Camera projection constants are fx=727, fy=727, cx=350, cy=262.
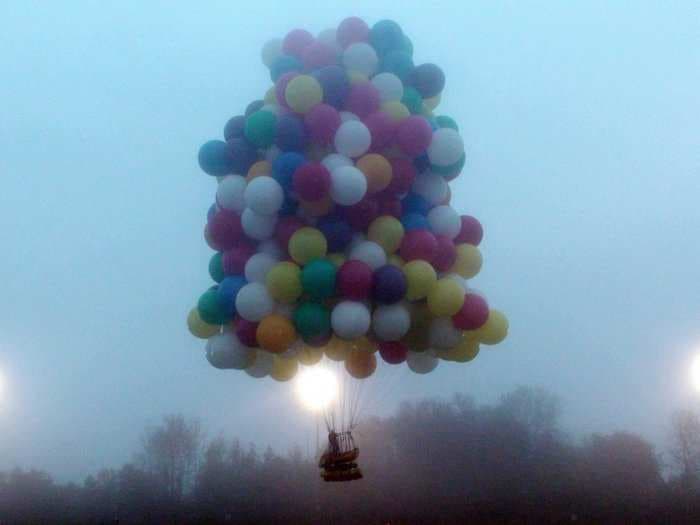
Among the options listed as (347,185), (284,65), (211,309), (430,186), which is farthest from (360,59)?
(211,309)

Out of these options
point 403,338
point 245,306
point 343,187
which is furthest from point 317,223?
point 403,338

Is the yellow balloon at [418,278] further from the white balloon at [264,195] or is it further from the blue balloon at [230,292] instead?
the blue balloon at [230,292]

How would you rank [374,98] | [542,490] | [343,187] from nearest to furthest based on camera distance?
1. [343,187]
2. [374,98]
3. [542,490]

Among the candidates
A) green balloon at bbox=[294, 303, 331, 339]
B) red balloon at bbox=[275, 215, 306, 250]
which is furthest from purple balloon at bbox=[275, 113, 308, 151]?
green balloon at bbox=[294, 303, 331, 339]

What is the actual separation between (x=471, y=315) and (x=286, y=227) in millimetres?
1854

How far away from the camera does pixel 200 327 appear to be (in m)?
7.02

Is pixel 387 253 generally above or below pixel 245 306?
above

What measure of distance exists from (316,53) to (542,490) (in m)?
11.2

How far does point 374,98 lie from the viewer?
21.5ft

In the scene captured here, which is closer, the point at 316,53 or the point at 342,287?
the point at 342,287

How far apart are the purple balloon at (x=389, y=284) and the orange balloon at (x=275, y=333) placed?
81 cm

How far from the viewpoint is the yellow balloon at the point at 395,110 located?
21.5ft

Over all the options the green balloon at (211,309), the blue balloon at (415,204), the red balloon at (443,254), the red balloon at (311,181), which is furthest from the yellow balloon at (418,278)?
the green balloon at (211,309)

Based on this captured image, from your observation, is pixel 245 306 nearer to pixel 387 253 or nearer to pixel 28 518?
pixel 387 253
